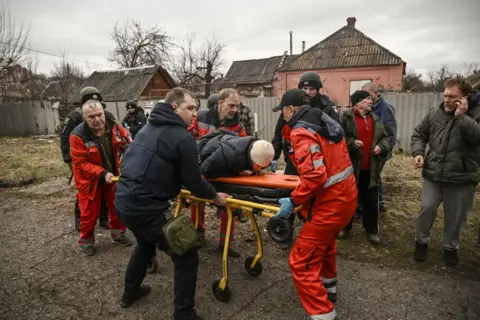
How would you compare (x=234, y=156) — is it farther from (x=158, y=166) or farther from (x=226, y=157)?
(x=158, y=166)

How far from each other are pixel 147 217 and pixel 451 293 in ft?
9.14

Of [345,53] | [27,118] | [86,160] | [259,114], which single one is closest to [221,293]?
[86,160]

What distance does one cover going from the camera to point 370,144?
397 cm

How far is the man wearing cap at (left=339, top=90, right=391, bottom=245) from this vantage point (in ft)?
12.8

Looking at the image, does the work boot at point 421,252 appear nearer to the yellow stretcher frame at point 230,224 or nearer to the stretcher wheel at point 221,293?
the yellow stretcher frame at point 230,224

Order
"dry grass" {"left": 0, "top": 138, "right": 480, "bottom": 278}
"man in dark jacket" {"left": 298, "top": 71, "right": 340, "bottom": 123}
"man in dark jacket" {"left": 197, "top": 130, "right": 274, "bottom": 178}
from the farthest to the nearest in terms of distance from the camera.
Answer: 1. "man in dark jacket" {"left": 298, "top": 71, "right": 340, "bottom": 123}
2. "dry grass" {"left": 0, "top": 138, "right": 480, "bottom": 278}
3. "man in dark jacket" {"left": 197, "top": 130, "right": 274, "bottom": 178}

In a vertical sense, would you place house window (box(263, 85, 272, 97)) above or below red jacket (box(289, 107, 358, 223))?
above

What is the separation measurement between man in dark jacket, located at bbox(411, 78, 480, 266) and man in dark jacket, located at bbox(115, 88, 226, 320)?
2.37 meters

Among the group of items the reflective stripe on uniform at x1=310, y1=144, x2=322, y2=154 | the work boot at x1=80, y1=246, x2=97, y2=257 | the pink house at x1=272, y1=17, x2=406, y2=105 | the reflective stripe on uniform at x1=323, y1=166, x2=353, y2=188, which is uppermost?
the pink house at x1=272, y1=17, x2=406, y2=105

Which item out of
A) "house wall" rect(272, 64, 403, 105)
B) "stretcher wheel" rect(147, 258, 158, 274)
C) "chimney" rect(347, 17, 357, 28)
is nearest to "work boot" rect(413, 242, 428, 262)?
"stretcher wheel" rect(147, 258, 158, 274)

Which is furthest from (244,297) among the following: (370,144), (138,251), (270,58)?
(270,58)

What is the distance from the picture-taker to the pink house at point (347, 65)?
24250mm

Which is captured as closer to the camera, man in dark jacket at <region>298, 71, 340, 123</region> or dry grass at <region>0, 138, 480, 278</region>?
dry grass at <region>0, 138, 480, 278</region>

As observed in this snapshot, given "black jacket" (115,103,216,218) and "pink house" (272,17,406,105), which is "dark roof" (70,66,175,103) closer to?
"pink house" (272,17,406,105)
